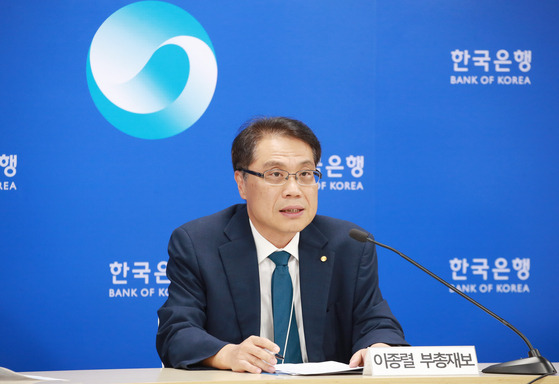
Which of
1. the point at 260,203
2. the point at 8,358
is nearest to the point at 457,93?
the point at 260,203

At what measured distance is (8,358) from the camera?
10.4ft

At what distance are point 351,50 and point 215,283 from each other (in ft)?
5.66

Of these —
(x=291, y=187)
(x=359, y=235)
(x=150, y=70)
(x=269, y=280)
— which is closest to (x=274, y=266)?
(x=269, y=280)

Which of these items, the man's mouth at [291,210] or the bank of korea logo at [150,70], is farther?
the bank of korea logo at [150,70]

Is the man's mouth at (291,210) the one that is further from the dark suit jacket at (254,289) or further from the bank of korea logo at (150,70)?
the bank of korea logo at (150,70)

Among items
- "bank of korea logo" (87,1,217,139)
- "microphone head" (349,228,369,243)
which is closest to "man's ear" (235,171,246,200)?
"microphone head" (349,228,369,243)

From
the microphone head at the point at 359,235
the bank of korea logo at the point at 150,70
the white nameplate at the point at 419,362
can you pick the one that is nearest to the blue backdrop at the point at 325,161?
the bank of korea logo at the point at 150,70

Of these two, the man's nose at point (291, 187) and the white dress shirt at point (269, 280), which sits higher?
the man's nose at point (291, 187)

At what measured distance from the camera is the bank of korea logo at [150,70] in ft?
10.7

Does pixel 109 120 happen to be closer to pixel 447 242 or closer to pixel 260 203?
pixel 260 203

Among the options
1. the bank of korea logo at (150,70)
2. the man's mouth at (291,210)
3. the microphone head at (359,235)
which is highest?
the bank of korea logo at (150,70)

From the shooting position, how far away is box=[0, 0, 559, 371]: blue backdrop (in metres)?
3.21

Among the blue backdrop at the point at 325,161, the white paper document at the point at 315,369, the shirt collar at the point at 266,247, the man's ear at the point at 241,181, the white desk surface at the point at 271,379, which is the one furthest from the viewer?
the blue backdrop at the point at 325,161

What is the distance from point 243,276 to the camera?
7.20 ft
